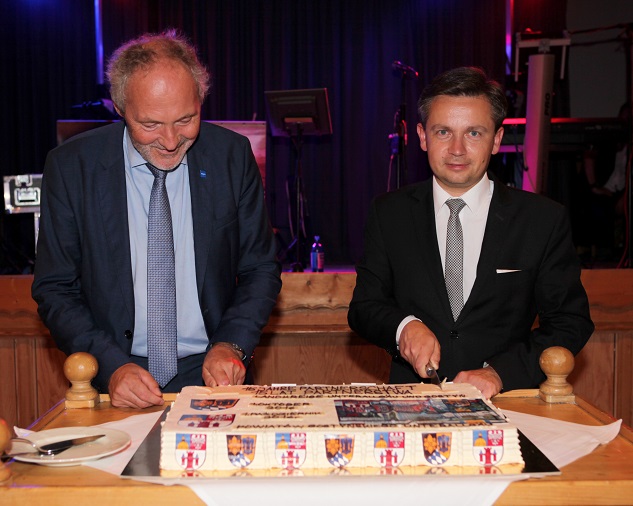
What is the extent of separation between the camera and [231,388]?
130 centimetres

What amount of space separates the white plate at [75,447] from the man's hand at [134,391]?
185 mm

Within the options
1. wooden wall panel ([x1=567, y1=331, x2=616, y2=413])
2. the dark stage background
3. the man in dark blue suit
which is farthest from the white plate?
the dark stage background

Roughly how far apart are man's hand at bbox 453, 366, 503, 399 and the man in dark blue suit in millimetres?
509

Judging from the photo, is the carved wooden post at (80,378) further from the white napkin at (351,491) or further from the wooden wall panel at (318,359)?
the wooden wall panel at (318,359)

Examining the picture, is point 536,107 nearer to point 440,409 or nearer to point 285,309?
point 285,309

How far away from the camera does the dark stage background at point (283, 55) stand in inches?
303

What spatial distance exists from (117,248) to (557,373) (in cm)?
104

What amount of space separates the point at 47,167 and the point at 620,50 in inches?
297

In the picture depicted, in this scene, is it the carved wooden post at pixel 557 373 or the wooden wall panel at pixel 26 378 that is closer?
the carved wooden post at pixel 557 373

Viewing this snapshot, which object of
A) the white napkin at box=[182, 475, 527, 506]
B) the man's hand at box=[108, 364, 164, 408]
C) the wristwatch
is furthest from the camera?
the wristwatch

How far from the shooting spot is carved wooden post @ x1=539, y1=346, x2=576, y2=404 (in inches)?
55.2

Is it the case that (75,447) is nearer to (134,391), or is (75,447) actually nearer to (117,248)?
(134,391)

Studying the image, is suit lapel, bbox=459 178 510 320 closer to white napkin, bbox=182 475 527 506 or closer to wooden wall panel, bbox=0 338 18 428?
white napkin, bbox=182 475 527 506

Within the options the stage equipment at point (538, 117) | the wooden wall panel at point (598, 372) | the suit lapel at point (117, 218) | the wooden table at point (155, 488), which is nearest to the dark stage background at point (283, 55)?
the stage equipment at point (538, 117)
